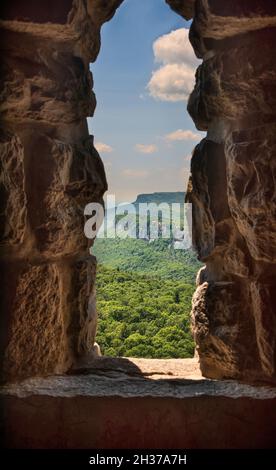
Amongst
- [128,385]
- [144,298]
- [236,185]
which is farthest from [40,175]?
[144,298]

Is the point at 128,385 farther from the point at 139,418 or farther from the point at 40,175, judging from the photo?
the point at 40,175

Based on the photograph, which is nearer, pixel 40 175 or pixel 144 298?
pixel 40 175

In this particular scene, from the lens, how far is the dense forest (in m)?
2.04

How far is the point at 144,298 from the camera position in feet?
7.73

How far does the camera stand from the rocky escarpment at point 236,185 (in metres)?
1.28

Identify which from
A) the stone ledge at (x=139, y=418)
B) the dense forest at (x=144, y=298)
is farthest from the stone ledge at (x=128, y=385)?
the dense forest at (x=144, y=298)

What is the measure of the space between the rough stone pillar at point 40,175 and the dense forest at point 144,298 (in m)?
0.34

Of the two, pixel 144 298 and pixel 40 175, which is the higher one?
pixel 40 175

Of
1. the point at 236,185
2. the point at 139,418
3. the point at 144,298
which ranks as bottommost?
the point at 139,418

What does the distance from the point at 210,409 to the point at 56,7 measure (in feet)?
4.15

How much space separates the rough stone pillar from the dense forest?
337 mm

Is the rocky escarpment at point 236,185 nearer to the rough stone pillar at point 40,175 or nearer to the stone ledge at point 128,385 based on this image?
the stone ledge at point 128,385

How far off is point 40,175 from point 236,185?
60 centimetres
